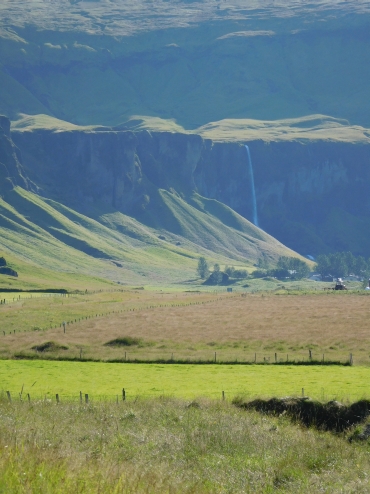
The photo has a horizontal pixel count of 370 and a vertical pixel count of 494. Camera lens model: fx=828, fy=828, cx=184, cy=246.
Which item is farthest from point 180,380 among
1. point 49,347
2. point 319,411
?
point 49,347

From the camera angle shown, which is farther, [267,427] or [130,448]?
[267,427]

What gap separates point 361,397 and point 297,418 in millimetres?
4028

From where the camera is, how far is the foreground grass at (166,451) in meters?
19.1

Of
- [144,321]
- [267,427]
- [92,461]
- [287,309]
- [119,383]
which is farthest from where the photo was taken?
[287,309]

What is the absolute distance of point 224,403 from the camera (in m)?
40.6

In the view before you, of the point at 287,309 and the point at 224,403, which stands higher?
the point at 287,309

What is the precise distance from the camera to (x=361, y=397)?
40469 millimetres

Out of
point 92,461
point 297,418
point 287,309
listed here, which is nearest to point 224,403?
point 297,418

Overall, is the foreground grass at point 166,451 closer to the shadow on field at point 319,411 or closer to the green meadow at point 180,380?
the shadow on field at point 319,411

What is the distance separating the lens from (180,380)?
174 ft

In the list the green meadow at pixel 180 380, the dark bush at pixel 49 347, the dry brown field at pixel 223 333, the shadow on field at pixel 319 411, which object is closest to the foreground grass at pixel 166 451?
the shadow on field at pixel 319 411

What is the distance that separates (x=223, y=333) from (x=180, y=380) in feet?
106

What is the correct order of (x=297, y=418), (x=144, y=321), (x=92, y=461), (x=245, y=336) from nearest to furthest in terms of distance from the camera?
1. (x=92, y=461)
2. (x=297, y=418)
3. (x=245, y=336)
4. (x=144, y=321)

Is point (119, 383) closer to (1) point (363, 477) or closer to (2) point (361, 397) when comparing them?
(2) point (361, 397)
